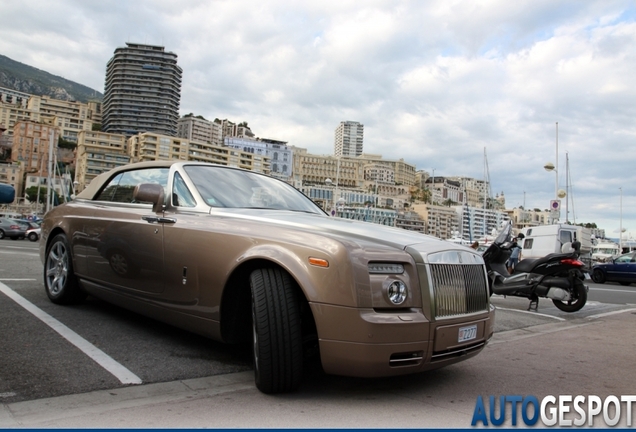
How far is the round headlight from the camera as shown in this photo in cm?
304

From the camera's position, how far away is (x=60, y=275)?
5.62m

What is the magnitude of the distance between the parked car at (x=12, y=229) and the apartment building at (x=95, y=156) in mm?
102791

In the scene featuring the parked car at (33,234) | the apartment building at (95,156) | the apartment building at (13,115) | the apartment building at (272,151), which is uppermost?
the apartment building at (13,115)

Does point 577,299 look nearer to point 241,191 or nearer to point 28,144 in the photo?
point 241,191

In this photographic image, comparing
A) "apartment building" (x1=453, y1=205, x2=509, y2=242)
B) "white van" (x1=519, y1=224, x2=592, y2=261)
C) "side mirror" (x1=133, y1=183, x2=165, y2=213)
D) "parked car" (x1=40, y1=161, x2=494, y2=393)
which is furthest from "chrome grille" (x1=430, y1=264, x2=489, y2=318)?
"apartment building" (x1=453, y1=205, x2=509, y2=242)

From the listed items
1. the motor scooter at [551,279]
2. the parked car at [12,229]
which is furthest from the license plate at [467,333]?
the parked car at [12,229]

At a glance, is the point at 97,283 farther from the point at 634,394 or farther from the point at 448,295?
the point at 634,394

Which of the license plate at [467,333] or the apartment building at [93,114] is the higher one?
the apartment building at [93,114]

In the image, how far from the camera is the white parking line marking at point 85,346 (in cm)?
342

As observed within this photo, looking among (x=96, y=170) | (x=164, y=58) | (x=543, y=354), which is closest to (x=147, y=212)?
(x=543, y=354)

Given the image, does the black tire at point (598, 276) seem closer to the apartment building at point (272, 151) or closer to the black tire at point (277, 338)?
the black tire at point (277, 338)

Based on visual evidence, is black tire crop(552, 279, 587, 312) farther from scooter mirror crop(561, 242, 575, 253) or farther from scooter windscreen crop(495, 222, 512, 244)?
scooter windscreen crop(495, 222, 512, 244)

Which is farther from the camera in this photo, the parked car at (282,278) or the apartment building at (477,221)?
the apartment building at (477,221)

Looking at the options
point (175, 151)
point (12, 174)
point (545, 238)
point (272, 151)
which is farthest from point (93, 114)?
point (545, 238)
